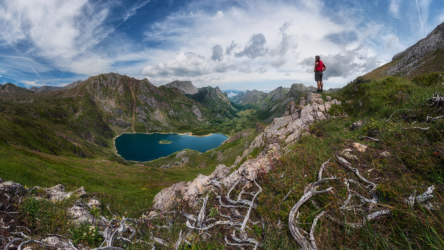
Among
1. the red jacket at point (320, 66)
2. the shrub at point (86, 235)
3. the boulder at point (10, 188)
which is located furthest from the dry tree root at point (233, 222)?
the red jacket at point (320, 66)

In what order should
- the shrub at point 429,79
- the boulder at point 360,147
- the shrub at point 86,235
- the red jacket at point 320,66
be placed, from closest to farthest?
the shrub at point 86,235
the boulder at point 360,147
the shrub at point 429,79
the red jacket at point 320,66

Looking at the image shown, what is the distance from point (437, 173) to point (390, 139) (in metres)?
2.33

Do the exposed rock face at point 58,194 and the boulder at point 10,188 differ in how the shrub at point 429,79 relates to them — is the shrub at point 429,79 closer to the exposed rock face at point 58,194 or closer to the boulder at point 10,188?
the exposed rock face at point 58,194

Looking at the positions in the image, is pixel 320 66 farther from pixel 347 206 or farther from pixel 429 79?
pixel 347 206

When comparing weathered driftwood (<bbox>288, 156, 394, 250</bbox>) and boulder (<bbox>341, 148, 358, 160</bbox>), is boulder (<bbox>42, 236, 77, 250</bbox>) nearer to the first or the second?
weathered driftwood (<bbox>288, 156, 394, 250</bbox>)

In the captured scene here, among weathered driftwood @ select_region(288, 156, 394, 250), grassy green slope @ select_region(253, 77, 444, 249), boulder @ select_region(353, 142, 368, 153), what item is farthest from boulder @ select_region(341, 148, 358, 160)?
weathered driftwood @ select_region(288, 156, 394, 250)

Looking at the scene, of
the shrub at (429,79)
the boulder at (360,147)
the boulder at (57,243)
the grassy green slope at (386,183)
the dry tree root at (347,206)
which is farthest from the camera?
the shrub at (429,79)

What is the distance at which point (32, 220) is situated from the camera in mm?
4863

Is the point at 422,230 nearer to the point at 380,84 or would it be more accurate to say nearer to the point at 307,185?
the point at 307,185

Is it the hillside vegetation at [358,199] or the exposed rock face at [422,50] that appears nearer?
the hillside vegetation at [358,199]

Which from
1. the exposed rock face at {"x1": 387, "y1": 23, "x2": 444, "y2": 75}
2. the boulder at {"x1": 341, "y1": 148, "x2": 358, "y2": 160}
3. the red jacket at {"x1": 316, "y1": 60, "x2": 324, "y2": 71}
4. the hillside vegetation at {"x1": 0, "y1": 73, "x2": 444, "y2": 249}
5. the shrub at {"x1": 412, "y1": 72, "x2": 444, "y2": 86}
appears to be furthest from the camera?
the exposed rock face at {"x1": 387, "y1": 23, "x2": 444, "y2": 75}

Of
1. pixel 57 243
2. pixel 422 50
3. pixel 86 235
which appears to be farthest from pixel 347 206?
pixel 422 50

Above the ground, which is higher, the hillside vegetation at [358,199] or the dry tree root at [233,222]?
the hillside vegetation at [358,199]

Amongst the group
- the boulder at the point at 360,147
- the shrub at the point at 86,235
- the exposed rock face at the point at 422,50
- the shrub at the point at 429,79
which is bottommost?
the shrub at the point at 86,235
